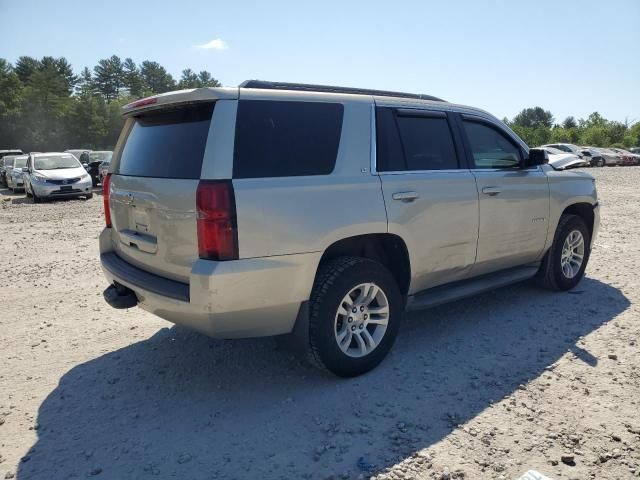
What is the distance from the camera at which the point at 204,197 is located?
2.78 metres

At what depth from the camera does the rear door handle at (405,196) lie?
11.5ft

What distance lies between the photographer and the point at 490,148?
4512 mm

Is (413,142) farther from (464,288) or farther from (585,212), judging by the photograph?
Result: (585,212)

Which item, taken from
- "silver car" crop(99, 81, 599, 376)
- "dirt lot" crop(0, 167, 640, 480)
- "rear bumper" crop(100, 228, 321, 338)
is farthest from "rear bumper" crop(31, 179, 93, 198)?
"rear bumper" crop(100, 228, 321, 338)

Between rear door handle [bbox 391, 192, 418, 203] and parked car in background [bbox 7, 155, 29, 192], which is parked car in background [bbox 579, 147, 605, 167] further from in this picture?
rear door handle [bbox 391, 192, 418, 203]

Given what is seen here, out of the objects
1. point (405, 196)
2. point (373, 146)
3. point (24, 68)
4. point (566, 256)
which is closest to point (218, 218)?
point (373, 146)

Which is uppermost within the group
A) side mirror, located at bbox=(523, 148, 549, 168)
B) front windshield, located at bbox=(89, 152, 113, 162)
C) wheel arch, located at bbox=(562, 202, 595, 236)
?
front windshield, located at bbox=(89, 152, 113, 162)

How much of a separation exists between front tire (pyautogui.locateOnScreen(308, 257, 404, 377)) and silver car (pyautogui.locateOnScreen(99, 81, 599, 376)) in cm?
1

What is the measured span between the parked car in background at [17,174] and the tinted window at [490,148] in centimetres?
1987

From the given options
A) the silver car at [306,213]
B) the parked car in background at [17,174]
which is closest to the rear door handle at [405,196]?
the silver car at [306,213]

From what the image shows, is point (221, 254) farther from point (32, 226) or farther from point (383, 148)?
point (32, 226)

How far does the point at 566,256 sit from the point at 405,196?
273cm

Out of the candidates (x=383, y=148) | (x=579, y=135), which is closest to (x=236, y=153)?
(x=383, y=148)

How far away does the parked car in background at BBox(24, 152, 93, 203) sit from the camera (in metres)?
15.8
